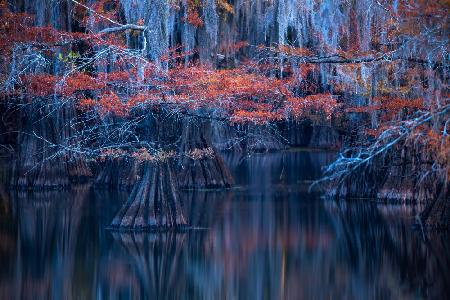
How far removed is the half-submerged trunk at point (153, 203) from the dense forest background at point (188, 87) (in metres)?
0.02

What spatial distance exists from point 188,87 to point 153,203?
1.87 metres

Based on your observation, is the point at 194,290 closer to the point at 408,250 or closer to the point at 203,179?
the point at 408,250

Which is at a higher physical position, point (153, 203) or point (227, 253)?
point (153, 203)

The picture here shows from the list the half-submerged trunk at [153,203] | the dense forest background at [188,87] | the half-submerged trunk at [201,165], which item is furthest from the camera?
the half-submerged trunk at [201,165]

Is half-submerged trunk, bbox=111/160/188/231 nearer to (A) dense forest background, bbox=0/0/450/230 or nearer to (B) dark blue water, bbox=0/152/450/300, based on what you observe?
(A) dense forest background, bbox=0/0/450/230

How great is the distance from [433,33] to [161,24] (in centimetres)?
742

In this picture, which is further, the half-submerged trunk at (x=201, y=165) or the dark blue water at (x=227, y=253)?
the half-submerged trunk at (x=201, y=165)

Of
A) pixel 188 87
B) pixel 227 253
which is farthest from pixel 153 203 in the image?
pixel 188 87

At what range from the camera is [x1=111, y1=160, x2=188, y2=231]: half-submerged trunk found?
14000mm

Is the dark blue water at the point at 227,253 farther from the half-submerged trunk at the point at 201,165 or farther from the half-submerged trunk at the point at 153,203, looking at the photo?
the half-submerged trunk at the point at 201,165

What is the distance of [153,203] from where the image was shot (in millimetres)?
14094

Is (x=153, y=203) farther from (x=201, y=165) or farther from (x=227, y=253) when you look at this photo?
(x=201, y=165)

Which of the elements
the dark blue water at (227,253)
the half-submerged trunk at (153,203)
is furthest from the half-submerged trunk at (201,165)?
the half-submerged trunk at (153,203)

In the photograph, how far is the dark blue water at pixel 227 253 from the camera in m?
10.9
